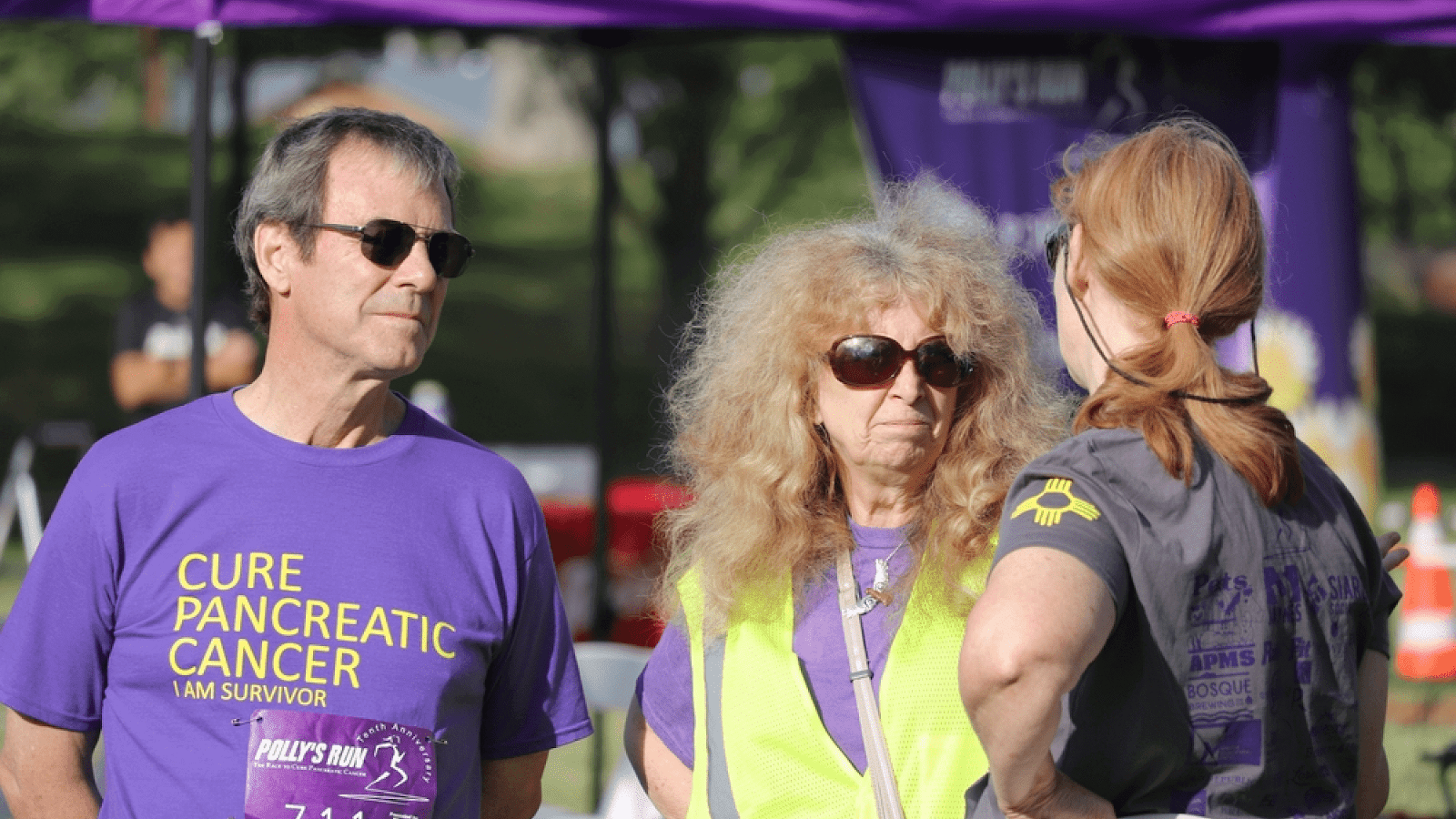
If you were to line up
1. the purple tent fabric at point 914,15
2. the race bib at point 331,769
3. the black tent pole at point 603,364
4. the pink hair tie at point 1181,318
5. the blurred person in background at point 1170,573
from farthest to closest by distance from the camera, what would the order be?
the black tent pole at point 603,364 < the purple tent fabric at point 914,15 < the race bib at point 331,769 < the pink hair tie at point 1181,318 < the blurred person in background at point 1170,573

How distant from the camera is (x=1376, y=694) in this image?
192cm

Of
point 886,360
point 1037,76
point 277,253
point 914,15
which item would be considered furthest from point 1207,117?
point 277,253

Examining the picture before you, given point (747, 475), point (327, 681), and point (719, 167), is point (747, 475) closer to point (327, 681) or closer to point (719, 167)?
point (327, 681)

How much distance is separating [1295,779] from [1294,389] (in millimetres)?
2836

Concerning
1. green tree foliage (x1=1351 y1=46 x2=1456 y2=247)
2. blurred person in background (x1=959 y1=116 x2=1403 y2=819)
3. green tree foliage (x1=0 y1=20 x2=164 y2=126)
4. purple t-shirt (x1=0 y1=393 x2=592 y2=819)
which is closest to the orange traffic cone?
blurred person in background (x1=959 y1=116 x2=1403 y2=819)

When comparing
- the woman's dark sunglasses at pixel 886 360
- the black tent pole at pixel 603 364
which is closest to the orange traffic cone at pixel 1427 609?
the black tent pole at pixel 603 364

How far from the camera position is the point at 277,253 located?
2.16 m

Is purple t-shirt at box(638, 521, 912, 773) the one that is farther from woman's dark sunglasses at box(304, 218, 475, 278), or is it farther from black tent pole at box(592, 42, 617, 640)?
black tent pole at box(592, 42, 617, 640)

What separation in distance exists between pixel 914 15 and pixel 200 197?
86.1 inches

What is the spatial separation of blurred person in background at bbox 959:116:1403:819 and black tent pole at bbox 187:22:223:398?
9.55 feet

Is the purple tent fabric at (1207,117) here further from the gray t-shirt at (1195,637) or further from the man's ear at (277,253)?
the man's ear at (277,253)

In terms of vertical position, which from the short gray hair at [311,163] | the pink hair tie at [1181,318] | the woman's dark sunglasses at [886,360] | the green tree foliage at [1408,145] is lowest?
the woman's dark sunglasses at [886,360]

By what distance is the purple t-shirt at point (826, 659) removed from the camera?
216 centimetres

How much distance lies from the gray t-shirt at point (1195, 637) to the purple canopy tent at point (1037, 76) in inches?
88.4
